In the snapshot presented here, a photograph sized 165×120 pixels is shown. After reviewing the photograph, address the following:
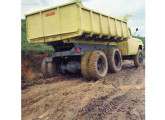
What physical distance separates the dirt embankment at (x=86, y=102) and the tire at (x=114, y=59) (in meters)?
1.63

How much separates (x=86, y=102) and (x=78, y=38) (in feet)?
7.15

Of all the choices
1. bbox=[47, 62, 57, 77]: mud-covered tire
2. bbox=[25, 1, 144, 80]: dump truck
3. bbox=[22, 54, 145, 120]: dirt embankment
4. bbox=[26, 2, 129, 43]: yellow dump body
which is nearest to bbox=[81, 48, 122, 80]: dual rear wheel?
bbox=[25, 1, 144, 80]: dump truck

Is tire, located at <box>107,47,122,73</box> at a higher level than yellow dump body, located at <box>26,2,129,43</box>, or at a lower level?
lower

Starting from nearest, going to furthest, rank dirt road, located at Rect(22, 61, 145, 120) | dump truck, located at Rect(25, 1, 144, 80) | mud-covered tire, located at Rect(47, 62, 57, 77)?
dirt road, located at Rect(22, 61, 145, 120) → dump truck, located at Rect(25, 1, 144, 80) → mud-covered tire, located at Rect(47, 62, 57, 77)

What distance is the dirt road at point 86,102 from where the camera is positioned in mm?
2934

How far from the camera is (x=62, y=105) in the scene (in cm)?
312

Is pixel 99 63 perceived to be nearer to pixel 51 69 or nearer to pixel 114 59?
pixel 114 59

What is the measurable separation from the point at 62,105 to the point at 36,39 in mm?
2631

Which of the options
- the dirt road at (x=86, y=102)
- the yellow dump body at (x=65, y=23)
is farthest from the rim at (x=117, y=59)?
the dirt road at (x=86, y=102)

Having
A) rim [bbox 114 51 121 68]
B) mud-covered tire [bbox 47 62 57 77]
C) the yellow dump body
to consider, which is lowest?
mud-covered tire [bbox 47 62 57 77]

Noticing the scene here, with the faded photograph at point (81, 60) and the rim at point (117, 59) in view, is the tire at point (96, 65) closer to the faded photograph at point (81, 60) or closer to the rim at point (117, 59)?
the faded photograph at point (81, 60)

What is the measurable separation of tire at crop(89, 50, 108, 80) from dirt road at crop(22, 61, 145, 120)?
784 millimetres

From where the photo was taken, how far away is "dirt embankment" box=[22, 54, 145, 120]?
2934 mm

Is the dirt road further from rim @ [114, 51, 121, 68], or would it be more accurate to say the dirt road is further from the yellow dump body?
rim @ [114, 51, 121, 68]
